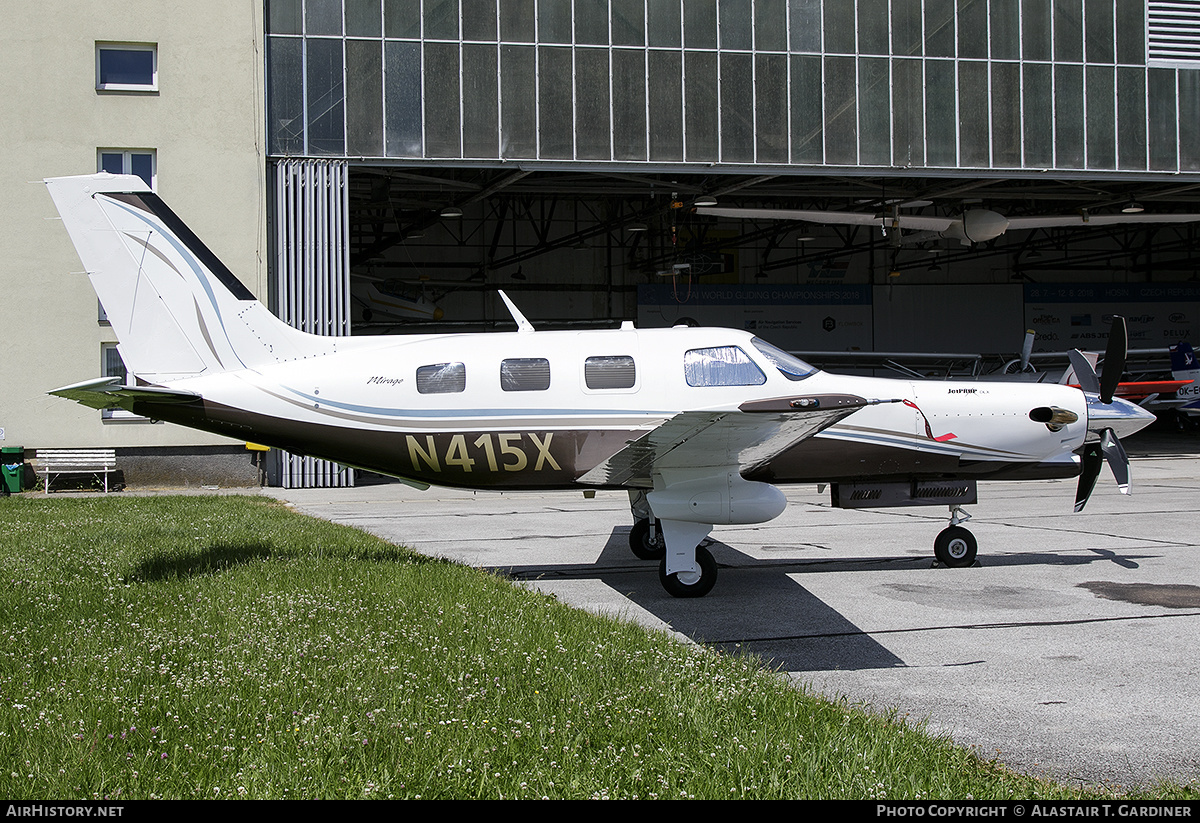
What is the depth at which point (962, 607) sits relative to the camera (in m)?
8.23

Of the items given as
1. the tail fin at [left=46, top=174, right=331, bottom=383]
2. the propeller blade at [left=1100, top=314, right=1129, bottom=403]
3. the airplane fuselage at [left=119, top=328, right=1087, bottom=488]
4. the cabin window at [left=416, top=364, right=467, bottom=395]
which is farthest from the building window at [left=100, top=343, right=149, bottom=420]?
the propeller blade at [left=1100, top=314, right=1129, bottom=403]

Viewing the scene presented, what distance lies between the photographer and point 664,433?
7.71 meters

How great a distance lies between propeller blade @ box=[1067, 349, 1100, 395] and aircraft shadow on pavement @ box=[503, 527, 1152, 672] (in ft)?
6.33

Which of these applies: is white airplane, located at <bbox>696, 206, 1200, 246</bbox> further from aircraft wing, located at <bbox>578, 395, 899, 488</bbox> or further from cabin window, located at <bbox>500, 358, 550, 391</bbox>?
aircraft wing, located at <bbox>578, 395, 899, 488</bbox>

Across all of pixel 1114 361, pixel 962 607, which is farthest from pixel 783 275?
pixel 962 607

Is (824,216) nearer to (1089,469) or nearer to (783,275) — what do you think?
(1089,469)

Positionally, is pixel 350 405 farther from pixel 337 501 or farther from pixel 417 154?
pixel 417 154

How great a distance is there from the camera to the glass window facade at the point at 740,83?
22234 millimetres

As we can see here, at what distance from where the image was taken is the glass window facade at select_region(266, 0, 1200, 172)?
2223 cm

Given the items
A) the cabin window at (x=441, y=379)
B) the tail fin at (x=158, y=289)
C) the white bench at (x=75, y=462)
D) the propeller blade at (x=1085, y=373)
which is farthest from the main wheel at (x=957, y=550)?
the white bench at (x=75, y=462)

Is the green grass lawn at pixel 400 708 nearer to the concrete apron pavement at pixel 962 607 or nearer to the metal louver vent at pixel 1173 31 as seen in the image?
the concrete apron pavement at pixel 962 607

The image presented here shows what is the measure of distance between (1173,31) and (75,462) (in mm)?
29578
